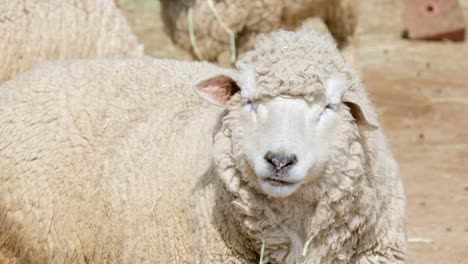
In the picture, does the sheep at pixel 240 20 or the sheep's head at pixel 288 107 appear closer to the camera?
the sheep's head at pixel 288 107

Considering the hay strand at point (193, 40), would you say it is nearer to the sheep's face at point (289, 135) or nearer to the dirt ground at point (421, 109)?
the dirt ground at point (421, 109)

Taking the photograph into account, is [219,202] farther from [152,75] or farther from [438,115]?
[438,115]

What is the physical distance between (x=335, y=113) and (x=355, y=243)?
56 centimetres

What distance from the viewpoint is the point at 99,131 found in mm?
5629

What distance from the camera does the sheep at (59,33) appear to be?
6.89 metres

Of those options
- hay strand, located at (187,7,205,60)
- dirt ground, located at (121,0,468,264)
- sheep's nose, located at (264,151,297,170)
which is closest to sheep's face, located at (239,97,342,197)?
sheep's nose, located at (264,151,297,170)

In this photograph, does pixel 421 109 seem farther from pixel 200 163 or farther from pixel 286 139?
pixel 286 139

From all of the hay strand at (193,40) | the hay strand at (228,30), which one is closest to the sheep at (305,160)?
the hay strand at (228,30)

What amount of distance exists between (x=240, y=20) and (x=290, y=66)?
3.72 metres

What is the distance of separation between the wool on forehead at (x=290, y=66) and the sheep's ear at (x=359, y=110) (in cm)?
10

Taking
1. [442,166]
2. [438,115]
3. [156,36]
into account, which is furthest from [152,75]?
[156,36]

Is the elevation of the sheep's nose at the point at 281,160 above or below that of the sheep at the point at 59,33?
above

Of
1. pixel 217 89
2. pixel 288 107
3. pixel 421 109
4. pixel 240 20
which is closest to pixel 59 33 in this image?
pixel 240 20

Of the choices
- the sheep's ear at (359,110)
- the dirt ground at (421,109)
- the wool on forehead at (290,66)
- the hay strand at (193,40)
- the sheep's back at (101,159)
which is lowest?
the dirt ground at (421,109)
